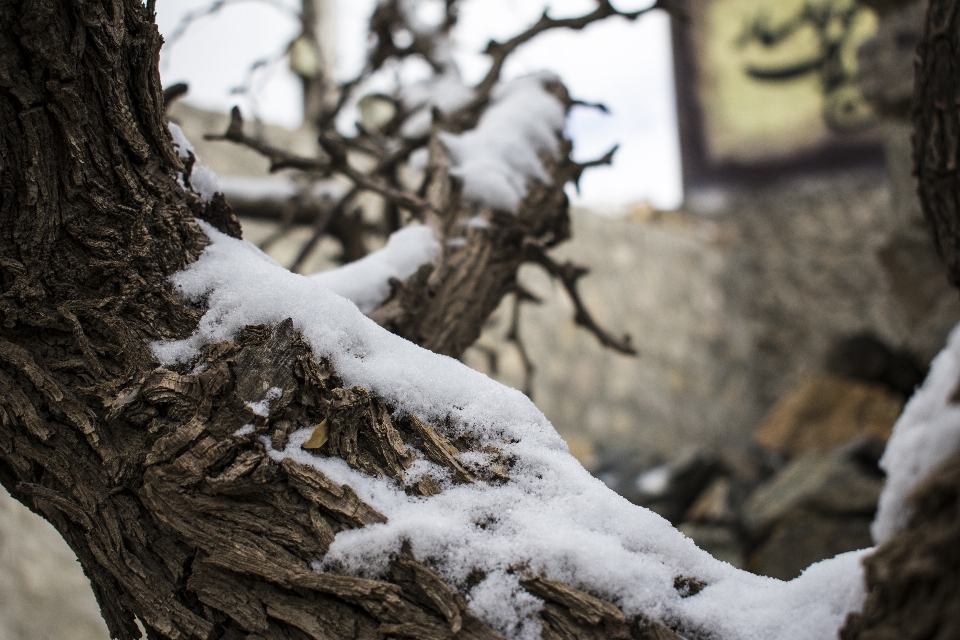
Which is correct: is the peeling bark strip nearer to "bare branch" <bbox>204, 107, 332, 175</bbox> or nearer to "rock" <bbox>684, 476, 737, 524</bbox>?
"bare branch" <bbox>204, 107, 332, 175</bbox>

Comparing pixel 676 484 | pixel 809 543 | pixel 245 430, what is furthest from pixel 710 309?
pixel 245 430

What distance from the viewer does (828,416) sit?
11.9 ft

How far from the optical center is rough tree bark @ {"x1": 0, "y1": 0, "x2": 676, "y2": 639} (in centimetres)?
63

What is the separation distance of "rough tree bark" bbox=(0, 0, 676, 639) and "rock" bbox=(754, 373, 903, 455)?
10.8ft

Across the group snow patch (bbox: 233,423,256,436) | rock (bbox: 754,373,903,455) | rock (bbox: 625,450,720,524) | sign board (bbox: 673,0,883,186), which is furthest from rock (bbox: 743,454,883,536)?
sign board (bbox: 673,0,883,186)

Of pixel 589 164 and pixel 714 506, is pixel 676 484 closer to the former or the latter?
pixel 714 506

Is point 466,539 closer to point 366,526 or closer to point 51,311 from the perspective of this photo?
point 366,526

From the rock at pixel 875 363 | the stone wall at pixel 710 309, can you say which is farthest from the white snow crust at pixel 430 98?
the rock at pixel 875 363

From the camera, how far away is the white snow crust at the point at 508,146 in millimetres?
1316

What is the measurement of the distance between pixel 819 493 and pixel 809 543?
324 millimetres

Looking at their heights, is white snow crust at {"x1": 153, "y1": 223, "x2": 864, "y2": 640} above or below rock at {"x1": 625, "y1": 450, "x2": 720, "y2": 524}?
above

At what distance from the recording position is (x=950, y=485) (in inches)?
18.1

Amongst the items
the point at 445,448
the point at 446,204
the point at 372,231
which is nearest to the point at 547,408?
the point at 372,231

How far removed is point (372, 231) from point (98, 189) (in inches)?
60.4
